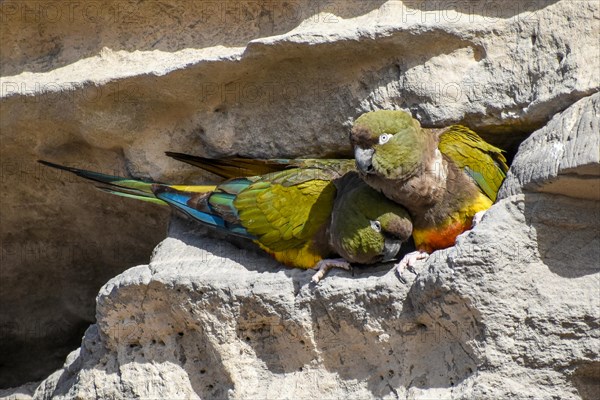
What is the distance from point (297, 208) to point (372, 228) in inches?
11.6

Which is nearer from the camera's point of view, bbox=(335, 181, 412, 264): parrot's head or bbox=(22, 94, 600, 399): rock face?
bbox=(22, 94, 600, 399): rock face

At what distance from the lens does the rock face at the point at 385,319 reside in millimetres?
2549

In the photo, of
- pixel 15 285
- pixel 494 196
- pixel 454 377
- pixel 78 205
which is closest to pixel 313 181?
pixel 494 196

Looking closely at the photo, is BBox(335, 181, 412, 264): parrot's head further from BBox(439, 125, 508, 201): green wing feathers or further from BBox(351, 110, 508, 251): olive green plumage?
BBox(439, 125, 508, 201): green wing feathers

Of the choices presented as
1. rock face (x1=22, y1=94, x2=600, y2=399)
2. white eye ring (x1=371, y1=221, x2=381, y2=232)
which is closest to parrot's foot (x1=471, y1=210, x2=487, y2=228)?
rock face (x1=22, y1=94, x2=600, y2=399)

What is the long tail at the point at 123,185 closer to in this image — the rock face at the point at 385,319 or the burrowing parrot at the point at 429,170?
the rock face at the point at 385,319

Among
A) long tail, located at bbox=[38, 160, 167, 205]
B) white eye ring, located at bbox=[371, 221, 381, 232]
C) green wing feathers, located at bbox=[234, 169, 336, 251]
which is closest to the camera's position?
white eye ring, located at bbox=[371, 221, 381, 232]

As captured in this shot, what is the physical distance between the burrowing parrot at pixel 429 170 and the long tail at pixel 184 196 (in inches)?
21.1

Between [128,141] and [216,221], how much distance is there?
1.57 ft

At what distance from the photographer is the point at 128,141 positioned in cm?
342

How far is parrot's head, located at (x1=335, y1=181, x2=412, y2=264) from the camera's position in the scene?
291cm

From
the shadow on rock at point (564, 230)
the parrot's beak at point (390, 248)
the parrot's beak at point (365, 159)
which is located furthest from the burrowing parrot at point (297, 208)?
the shadow on rock at point (564, 230)

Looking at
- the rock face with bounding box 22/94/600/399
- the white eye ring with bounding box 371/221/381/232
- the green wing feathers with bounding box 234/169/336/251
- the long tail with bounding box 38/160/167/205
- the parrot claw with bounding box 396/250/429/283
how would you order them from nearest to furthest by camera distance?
the rock face with bounding box 22/94/600/399
the parrot claw with bounding box 396/250/429/283
the white eye ring with bounding box 371/221/381/232
the green wing feathers with bounding box 234/169/336/251
the long tail with bounding box 38/160/167/205

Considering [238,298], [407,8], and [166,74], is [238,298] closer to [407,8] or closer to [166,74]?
[166,74]
